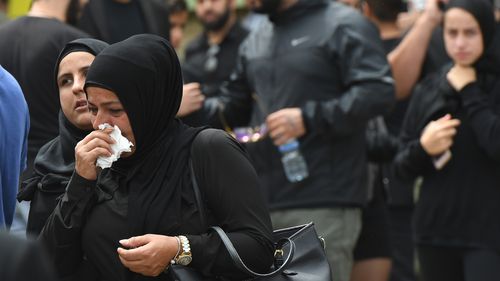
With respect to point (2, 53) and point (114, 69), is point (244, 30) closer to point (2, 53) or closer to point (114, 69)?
point (2, 53)

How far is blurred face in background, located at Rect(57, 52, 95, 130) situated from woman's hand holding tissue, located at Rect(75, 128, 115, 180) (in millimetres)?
439

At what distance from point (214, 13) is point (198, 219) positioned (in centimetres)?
515

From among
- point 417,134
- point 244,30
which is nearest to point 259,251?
point 417,134

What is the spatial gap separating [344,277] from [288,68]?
3.75 feet

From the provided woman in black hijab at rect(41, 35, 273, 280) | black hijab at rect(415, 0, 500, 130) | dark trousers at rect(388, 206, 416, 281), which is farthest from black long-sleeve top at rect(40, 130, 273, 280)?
dark trousers at rect(388, 206, 416, 281)

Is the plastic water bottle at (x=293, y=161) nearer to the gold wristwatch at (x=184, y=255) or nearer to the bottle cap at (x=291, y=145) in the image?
the bottle cap at (x=291, y=145)

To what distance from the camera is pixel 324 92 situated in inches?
244

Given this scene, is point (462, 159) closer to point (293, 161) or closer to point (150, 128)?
point (293, 161)

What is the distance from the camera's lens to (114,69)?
12.5 ft

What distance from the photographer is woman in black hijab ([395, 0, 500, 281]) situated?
607 centimetres

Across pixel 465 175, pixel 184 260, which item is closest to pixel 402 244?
pixel 465 175

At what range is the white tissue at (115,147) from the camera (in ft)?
12.5

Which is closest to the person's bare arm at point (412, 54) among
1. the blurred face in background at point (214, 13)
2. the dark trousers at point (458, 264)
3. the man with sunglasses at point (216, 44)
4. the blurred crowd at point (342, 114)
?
the blurred crowd at point (342, 114)

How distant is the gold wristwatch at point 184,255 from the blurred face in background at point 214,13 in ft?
16.7
